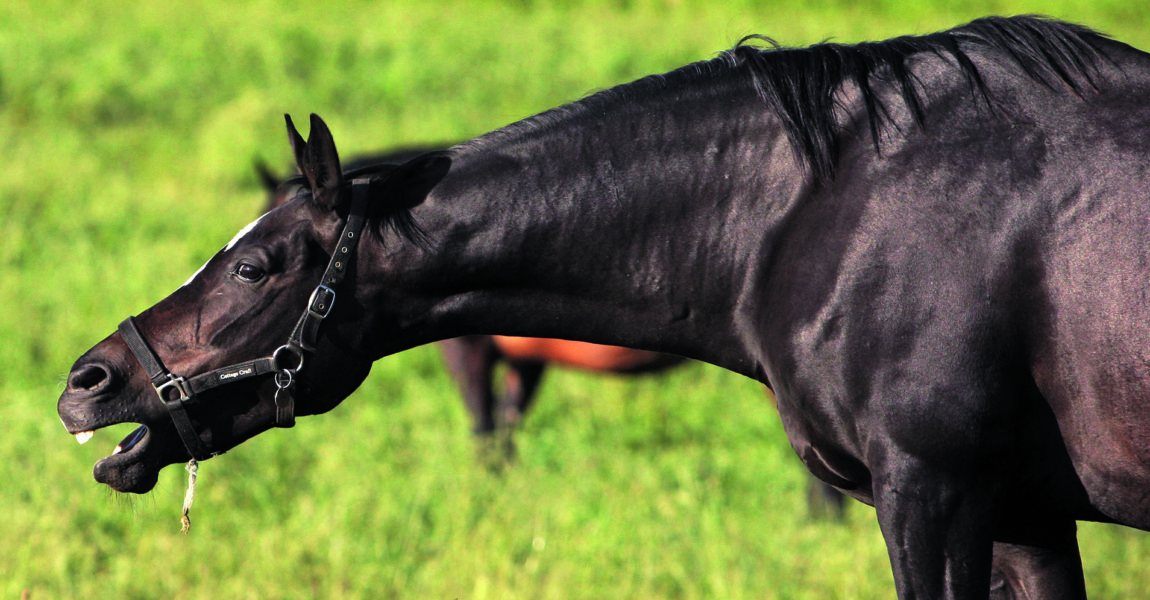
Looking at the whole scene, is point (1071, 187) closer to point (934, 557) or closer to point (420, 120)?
point (934, 557)

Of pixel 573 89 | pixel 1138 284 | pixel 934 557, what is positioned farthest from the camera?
pixel 573 89

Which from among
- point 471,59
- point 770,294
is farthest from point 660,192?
point 471,59

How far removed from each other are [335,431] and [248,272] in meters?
3.72

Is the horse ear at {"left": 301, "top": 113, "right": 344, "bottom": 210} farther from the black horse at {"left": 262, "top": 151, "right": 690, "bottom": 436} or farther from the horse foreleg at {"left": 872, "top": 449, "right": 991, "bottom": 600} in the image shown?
the black horse at {"left": 262, "top": 151, "right": 690, "bottom": 436}

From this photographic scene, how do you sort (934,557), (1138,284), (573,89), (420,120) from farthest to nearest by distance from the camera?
1. (573,89)
2. (420,120)
3. (934,557)
4. (1138,284)

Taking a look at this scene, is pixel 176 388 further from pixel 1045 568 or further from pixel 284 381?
pixel 1045 568

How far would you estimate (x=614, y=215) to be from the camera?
2754 mm

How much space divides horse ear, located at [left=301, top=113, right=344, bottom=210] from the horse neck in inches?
8.1

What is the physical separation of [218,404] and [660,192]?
122cm

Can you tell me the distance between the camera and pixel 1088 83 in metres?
2.54

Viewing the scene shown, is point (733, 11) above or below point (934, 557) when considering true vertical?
above

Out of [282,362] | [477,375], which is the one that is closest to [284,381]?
[282,362]

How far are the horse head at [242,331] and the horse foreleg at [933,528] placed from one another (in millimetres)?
1333

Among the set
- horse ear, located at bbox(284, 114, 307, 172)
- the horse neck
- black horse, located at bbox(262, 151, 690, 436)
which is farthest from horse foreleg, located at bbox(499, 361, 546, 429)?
horse ear, located at bbox(284, 114, 307, 172)
